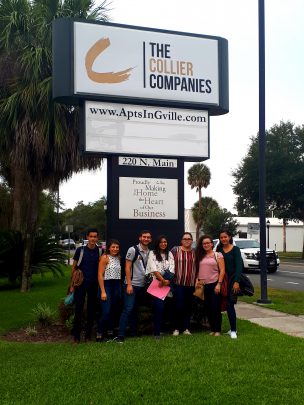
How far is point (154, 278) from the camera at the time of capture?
8359mm

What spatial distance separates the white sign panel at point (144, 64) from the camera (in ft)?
31.6

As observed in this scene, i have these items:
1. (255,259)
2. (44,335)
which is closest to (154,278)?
(44,335)

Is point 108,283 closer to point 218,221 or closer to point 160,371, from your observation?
point 160,371

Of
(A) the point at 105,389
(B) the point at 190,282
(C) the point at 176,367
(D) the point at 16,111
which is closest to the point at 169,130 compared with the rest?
(B) the point at 190,282

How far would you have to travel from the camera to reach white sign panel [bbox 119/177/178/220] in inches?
378

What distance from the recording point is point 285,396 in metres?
5.27

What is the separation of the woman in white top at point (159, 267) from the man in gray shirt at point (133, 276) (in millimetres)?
122

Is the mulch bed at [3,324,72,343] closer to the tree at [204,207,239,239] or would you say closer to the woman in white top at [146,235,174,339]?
the woman in white top at [146,235,174,339]

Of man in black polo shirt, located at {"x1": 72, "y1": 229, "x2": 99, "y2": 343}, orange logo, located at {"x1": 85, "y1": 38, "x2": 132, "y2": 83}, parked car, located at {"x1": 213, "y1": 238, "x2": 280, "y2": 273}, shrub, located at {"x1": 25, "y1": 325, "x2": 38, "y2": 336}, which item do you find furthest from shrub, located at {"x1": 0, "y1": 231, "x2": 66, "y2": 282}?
parked car, located at {"x1": 213, "y1": 238, "x2": 280, "y2": 273}

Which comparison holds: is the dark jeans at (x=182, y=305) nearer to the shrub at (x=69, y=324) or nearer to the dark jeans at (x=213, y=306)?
the dark jeans at (x=213, y=306)

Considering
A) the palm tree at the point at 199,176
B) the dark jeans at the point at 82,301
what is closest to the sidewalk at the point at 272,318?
the dark jeans at the point at 82,301

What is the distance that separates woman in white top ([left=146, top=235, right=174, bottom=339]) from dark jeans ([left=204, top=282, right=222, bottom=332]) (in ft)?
2.05

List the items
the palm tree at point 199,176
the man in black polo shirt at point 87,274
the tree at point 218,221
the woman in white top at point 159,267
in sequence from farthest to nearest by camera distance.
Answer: the palm tree at point 199,176 → the tree at point 218,221 → the woman in white top at point 159,267 → the man in black polo shirt at point 87,274

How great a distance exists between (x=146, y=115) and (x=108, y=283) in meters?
3.27
